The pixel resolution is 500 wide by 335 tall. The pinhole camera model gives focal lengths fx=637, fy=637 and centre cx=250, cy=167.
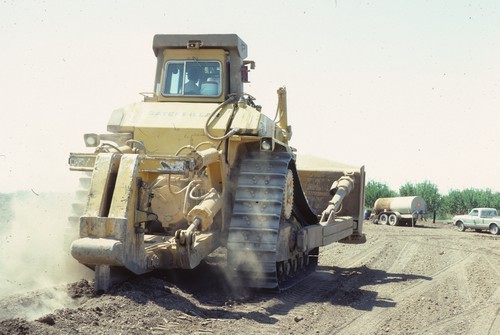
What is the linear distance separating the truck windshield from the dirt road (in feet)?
9.10

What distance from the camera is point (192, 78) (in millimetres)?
10250

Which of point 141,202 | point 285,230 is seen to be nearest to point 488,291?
point 285,230

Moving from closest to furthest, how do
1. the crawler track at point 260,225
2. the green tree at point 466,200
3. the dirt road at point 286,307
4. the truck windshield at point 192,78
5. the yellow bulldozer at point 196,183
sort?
the dirt road at point 286,307, the yellow bulldozer at point 196,183, the crawler track at point 260,225, the truck windshield at point 192,78, the green tree at point 466,200

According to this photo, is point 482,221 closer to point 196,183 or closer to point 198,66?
point 198,66

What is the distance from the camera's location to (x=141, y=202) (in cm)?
713

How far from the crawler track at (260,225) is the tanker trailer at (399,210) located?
34.8 m

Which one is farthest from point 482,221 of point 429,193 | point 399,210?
point 429,193

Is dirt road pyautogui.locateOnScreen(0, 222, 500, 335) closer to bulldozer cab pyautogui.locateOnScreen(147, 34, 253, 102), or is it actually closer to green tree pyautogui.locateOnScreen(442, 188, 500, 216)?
bulldozer cab pyautogui.locateOnScreen(147, 34, 253, 102)

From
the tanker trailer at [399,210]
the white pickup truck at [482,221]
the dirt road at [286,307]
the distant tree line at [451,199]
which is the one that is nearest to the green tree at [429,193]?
the distant tree line at [451,199]

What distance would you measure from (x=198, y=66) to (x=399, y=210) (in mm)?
35540

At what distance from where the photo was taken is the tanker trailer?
141 ft

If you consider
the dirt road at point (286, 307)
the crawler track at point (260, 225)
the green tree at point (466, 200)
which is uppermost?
the green tree at point (466, 200)

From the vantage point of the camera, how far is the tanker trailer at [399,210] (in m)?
43.1

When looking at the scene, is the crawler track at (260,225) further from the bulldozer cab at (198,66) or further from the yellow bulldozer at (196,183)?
the bulldozer cab at (198,66)
